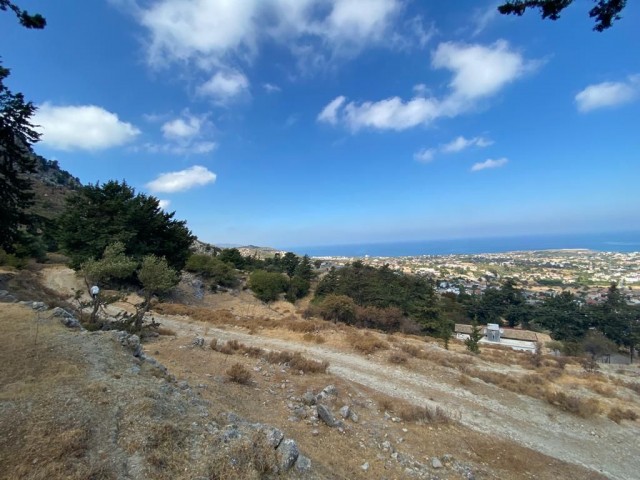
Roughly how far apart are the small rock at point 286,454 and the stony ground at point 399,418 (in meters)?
0.58

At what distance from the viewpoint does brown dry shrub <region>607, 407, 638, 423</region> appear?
12.3 meters

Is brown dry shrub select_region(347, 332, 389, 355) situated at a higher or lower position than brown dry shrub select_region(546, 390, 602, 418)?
higher

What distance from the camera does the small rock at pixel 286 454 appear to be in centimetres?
510

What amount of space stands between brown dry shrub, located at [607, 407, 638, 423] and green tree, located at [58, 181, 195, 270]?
29202 mm

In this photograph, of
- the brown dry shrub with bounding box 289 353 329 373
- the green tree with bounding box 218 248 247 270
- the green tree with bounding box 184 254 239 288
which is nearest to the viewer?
the brown dry shrub with bounding box 289 353 329 373

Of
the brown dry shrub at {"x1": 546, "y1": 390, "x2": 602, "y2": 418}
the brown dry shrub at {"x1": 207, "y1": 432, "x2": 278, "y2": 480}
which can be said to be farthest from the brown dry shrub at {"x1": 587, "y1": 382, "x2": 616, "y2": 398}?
the brown dry shrub at {"x1": 207, "y1": 432, "x2": 278, "y2": 480}

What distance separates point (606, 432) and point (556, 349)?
37761 millimetres

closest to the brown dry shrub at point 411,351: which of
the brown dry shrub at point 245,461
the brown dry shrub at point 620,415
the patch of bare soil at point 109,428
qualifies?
the brown dry shrub at point 620,415

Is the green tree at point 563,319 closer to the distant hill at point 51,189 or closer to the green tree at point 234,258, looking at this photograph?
the green tree at point 234,258

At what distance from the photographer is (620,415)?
41.0 ft

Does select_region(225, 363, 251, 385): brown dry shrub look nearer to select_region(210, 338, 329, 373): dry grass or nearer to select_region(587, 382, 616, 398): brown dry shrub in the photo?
select_region(210, 338, 329, 373): dry grass

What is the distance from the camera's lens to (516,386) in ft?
45.4

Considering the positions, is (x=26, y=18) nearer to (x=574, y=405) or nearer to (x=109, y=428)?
(x=109, y=428)

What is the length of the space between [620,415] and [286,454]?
573 inches
